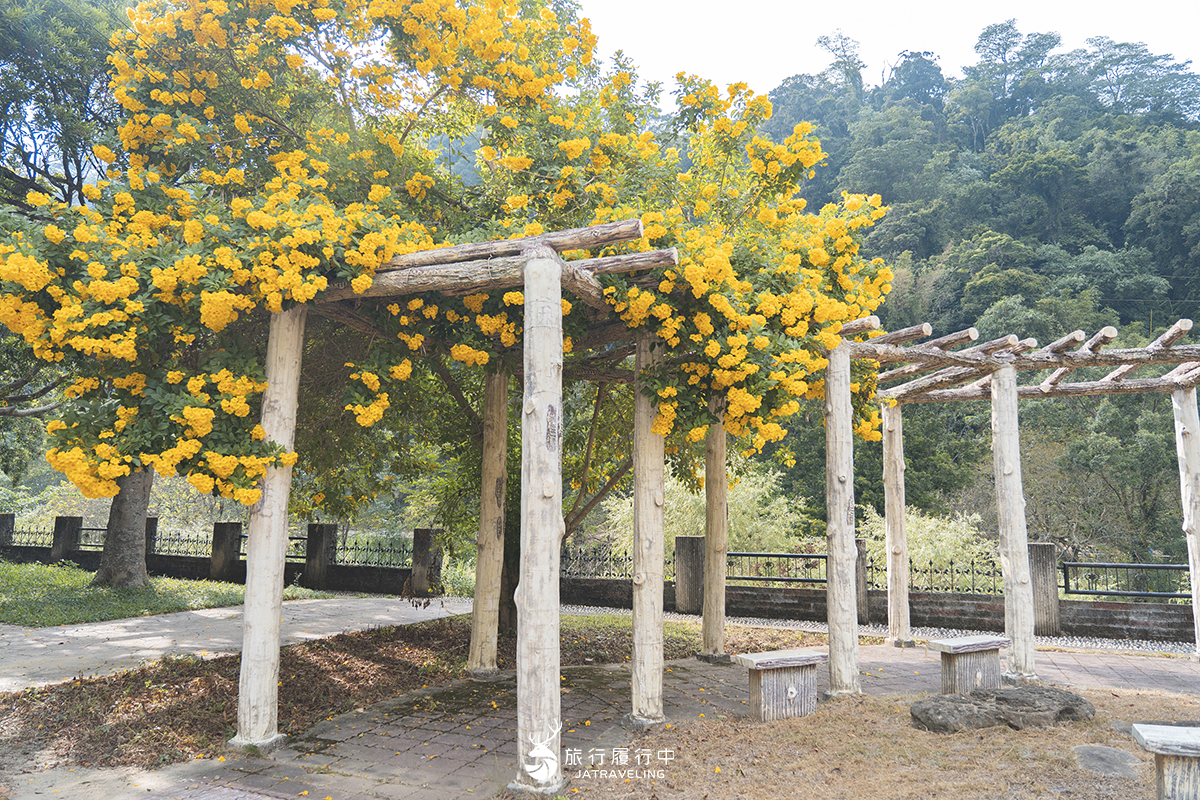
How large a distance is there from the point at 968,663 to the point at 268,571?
577 centimetres

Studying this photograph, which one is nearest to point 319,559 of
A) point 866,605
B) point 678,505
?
point 678,505

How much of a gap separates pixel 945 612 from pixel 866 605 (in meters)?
1.11

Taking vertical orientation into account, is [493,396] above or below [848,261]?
below

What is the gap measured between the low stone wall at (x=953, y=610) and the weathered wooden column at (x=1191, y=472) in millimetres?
1340

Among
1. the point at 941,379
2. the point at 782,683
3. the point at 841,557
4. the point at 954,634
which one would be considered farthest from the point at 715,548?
the point at 954,634

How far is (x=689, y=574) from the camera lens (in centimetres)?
1216

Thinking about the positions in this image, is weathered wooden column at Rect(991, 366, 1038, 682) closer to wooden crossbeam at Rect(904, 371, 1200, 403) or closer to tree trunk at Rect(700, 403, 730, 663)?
wooden crossbeam at Rect(904, 371, 1200, 403)

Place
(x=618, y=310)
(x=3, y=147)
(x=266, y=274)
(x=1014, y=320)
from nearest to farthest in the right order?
A: (x=266, y=274)
(x=618, y=310)
(x=3, y=147)
(x=1014, y=320)

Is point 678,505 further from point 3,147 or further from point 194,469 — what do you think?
point 3,147

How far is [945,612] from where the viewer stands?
10.4 metres

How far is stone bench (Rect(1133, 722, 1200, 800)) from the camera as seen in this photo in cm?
322

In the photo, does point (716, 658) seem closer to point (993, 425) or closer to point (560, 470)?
point (993, 425)

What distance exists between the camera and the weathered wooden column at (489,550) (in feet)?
22.8

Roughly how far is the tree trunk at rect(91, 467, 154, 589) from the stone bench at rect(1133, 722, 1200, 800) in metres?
13.2
